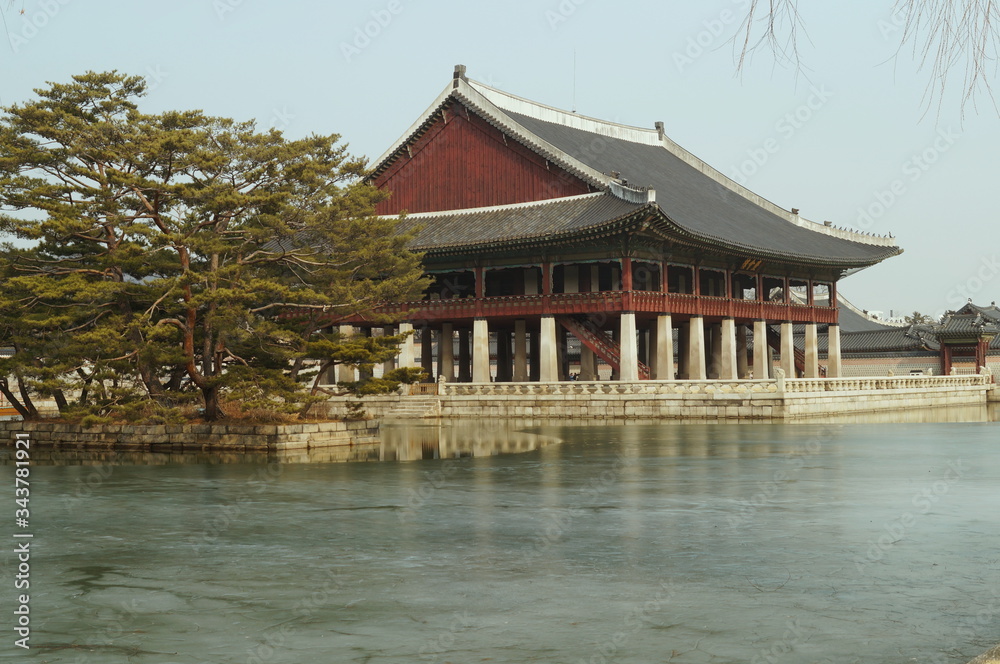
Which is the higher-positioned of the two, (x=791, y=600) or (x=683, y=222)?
(x=683, y=222)

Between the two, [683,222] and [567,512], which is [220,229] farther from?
[683,222]

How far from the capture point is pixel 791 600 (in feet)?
31.2

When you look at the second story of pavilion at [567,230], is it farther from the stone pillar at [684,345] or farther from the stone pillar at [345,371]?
the stone pillar at [345,371]

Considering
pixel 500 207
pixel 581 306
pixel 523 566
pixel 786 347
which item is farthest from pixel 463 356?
pixel 523 566

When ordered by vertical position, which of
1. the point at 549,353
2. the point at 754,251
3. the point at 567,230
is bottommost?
the point at 549,353

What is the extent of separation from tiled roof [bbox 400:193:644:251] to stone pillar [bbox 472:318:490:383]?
408 cm

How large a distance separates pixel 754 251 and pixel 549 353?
1121cm

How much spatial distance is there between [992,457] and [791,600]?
53.3ft

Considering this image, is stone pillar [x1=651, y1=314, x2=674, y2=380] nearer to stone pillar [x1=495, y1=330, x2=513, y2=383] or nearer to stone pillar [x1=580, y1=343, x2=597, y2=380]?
stone pillar [x1=580, y1=343, x2=597, y2=380]

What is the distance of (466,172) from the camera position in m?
52.9

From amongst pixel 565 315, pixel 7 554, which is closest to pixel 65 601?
pixel 7 554

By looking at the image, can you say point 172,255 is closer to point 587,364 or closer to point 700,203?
point 587,364

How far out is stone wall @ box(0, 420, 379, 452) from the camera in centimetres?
2828

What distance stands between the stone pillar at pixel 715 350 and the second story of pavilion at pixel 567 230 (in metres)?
2.16
